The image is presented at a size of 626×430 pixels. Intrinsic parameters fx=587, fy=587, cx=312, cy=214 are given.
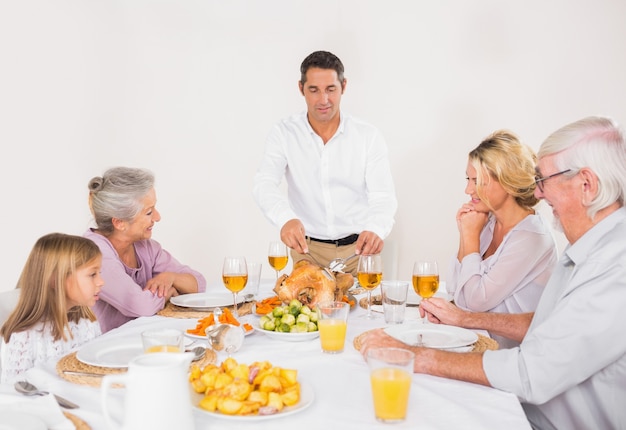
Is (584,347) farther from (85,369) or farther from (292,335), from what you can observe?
(85,369)

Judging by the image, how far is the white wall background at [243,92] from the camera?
3502 mm

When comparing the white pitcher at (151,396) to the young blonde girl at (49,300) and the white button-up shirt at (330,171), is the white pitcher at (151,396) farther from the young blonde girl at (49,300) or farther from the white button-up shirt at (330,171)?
the white button-up shirt at (330,171)

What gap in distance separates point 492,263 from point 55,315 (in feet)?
4.47

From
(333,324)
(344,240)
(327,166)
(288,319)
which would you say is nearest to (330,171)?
(327,166)

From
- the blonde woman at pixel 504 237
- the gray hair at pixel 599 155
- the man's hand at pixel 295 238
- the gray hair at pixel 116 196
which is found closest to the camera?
the gray hair at pixel 599 155

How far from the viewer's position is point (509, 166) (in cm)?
197

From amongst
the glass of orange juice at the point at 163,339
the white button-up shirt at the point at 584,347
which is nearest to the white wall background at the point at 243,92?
the white button-up shirt at the point at 584,347

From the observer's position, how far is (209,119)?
Result: 3926mm

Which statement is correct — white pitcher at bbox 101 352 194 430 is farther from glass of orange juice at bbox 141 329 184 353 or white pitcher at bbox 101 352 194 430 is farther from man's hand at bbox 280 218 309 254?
man's hand at bbox 280 218 309 254

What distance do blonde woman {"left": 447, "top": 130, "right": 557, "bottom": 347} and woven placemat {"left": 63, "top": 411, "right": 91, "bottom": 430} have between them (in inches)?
50.7

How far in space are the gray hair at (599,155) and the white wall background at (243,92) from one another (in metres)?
2.29

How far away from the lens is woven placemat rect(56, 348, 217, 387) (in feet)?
3.85

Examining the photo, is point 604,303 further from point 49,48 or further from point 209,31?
point 49,48

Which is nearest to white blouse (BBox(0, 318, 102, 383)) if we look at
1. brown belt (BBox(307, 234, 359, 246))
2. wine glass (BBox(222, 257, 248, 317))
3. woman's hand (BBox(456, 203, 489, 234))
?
wine glass (BBox(222, 257, 248, 317))
